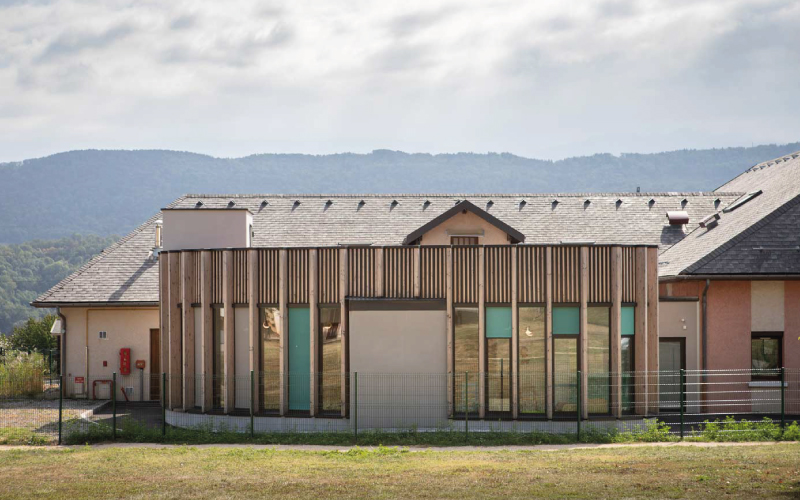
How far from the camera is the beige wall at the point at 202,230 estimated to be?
77.7 ft

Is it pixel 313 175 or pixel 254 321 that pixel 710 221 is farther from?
pixel 313 175

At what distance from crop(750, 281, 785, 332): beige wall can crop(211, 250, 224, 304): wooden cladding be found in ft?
45.2

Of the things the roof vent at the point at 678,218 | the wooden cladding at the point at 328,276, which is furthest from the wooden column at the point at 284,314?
the roof vent at the point at 678,218

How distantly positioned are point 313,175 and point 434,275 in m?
173

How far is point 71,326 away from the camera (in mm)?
27250

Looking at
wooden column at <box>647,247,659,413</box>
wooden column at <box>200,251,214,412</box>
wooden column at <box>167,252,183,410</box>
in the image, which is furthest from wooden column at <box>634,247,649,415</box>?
wooden column at <box>167,252,183,410</box>

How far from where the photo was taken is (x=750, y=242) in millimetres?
22891

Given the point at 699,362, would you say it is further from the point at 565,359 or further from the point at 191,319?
the point at 191,319

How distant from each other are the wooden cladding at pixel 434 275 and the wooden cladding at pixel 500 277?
3.59 feet

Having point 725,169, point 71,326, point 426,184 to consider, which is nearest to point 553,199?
point 71,326

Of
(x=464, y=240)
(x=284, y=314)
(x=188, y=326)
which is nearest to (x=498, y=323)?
(x=284, y=314)

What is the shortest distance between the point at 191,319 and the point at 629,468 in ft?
39.3

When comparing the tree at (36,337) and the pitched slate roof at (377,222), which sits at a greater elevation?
the pitched slate roof at (377,222)

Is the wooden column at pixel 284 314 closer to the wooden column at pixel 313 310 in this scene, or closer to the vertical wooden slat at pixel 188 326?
the wooden column at pixel 313 310
